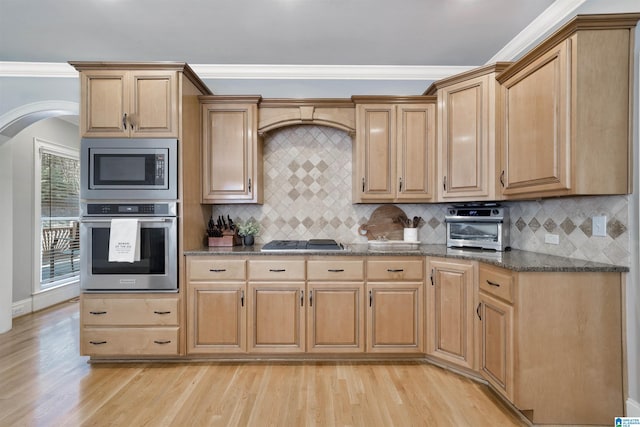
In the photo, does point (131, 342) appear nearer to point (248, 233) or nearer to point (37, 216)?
point (248, 233)

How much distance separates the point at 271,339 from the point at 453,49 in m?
3.04

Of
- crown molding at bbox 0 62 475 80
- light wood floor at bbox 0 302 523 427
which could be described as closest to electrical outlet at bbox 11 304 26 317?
light wood floor at bbox 0 302 523 427

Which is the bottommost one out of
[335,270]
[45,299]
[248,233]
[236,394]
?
[236,394]

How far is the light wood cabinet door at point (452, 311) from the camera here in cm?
251

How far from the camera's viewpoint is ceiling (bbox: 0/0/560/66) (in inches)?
98.0

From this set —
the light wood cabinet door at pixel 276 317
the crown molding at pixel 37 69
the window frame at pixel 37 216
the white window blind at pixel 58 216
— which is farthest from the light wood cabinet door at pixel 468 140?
the white window blind at pixel 58 216

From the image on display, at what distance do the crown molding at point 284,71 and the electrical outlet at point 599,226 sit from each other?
6.73ft

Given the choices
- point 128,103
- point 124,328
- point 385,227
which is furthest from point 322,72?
point 124,328

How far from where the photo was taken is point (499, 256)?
2.44 meters

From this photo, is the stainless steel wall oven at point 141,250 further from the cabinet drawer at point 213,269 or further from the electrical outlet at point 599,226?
the electrical outlet at point 599,226

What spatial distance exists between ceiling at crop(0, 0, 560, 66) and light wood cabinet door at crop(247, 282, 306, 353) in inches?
82.4

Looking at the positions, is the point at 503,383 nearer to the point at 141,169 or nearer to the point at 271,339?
the point at 271,339

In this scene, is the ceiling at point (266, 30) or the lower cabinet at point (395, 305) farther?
the lower cabinet at point (395, 305)

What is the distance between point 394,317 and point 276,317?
38.0 inches
